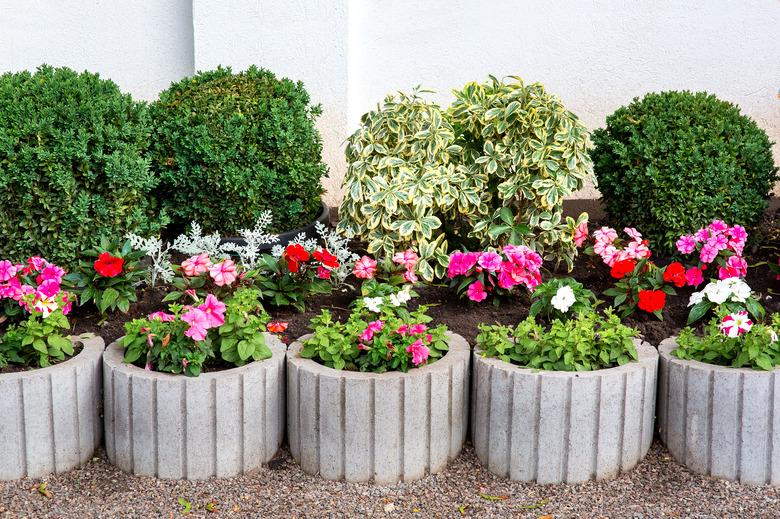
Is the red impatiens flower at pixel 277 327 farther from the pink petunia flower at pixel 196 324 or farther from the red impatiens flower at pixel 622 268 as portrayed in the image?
the red impatiens flower at pixel 622 268

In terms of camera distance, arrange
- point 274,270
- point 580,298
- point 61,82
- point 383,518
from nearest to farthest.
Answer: point 383,518
point 580,298
point 274,270
point 61,82

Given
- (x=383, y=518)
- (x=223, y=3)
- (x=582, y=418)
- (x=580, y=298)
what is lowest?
(x=383, y=518)

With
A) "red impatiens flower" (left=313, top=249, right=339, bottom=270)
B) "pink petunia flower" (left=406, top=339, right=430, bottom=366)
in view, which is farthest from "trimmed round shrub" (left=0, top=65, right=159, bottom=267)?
"pink petunia flower" (left=406, top=339, right=430, bottom=366)

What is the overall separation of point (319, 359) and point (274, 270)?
792mm

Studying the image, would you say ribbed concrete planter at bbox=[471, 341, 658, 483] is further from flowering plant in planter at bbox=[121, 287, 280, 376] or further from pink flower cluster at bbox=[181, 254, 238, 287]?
pink flower cluster at bbox=[181, 254, 238, 287]

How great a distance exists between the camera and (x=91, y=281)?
13.8 ft

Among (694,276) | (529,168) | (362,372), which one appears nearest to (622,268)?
(694,276)

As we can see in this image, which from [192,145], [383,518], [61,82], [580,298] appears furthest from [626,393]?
[61,82]

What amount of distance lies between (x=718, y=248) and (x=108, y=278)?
270cm

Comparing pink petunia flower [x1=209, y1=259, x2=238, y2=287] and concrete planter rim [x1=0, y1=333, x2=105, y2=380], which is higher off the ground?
pink petunia flower [x1=209, y1=259, x2=238, y2=287]

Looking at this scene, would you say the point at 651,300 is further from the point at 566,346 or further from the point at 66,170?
the point at 66,170

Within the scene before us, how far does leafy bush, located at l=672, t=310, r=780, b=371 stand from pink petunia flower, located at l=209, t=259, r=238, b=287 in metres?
1.76

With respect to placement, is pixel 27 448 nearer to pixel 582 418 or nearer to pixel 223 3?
pixel 582 418

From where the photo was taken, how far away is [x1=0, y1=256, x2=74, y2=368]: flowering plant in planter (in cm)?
365
